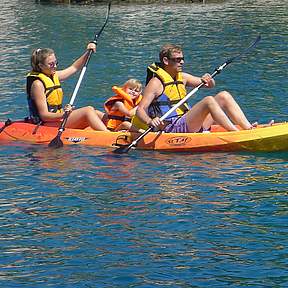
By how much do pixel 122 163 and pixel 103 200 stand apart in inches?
62.9

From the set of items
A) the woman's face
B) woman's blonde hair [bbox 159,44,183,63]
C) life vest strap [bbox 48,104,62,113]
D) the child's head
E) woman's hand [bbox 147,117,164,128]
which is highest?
woman's blonde hair [bbox 159,44,183,63]

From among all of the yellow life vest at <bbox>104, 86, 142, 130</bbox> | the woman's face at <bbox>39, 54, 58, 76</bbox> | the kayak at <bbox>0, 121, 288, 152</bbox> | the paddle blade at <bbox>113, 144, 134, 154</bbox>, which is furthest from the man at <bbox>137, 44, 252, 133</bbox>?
the woman's face at <bbox>39, 54, 58, 76</bbox>

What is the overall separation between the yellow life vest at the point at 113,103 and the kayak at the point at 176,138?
13.5 inches

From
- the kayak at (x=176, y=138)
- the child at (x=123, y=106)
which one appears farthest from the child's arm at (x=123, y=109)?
the kayak at (x=176, y=138)

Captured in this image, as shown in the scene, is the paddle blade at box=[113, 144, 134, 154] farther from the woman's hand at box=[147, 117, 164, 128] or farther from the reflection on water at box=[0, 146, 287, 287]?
the woman's hand at box=[147, 117, 164, 128]

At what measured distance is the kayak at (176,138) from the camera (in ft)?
39.7

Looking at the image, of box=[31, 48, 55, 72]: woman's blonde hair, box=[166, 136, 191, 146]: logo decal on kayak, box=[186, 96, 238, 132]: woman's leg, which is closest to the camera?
box=[186, 96, 238, 132]: woman's leg

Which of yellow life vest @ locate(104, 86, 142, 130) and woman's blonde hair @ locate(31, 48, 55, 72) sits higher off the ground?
woman's blonde hair @ locate(31, 48, 55, 72)

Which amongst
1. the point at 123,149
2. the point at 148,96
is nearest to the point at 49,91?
the point at 123,149

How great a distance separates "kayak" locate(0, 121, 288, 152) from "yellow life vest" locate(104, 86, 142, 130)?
1.12 ft

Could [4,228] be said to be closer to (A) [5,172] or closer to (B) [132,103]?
(A) [5,172]

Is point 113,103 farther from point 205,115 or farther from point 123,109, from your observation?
point 205,115

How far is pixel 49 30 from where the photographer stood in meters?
29.5

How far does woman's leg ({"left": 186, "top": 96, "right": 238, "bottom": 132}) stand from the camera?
12.0 m
